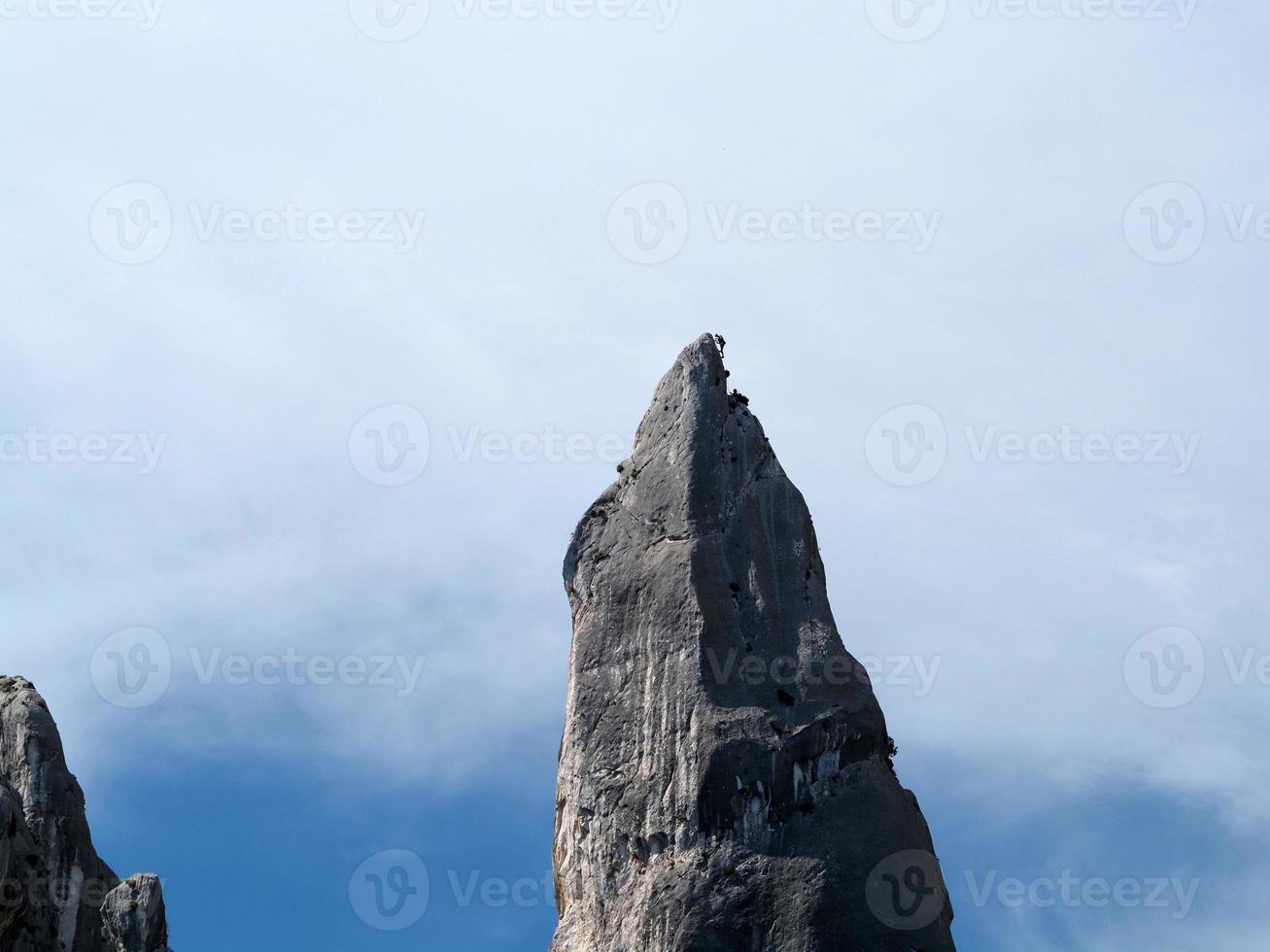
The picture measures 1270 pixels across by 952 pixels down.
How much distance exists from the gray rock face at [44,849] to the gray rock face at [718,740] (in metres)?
8.40

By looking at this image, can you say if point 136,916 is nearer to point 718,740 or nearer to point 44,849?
point 44,849

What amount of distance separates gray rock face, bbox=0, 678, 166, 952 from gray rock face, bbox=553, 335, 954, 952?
8.40m

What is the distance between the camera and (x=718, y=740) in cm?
2019

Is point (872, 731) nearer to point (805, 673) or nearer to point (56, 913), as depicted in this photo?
point (805, 673)

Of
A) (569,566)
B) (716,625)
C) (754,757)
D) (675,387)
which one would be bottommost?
(754,757)

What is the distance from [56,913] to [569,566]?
10907mm

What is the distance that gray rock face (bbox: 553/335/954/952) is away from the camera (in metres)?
19.5

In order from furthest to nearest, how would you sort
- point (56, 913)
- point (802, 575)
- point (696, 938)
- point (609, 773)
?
point (56, 913)
point (802, 575)
point (609, 773)
point (696, 938)

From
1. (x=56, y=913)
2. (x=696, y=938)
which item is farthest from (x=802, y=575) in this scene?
(x=56, y=913)

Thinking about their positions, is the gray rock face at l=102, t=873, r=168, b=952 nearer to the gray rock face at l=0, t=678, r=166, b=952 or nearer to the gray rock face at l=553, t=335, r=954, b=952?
the gray rock face at l=0, t=678, r=166, b=952

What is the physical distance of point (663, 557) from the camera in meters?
21.7

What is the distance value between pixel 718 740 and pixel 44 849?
13.1 metres

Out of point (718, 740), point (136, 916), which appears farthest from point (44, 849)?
point (718, 740)

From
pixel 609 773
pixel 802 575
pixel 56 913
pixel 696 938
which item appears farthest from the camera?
pixel 56 913
